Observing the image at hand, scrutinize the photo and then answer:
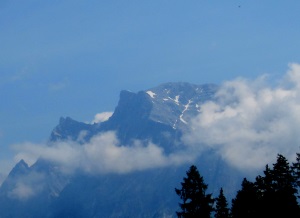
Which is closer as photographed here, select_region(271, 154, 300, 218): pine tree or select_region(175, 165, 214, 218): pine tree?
select_region(271, 154, 300, 218): pine tree

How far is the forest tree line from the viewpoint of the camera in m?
52.7

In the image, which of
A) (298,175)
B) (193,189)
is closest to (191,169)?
(193,189)

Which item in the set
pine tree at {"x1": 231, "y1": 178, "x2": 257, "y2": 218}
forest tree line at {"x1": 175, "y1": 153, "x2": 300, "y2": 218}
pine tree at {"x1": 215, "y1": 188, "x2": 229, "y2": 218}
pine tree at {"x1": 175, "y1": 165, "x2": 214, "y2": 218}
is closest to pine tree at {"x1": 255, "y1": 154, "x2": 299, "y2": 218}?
forest tree line at {"x1": 175, "y1": 153, "x2": 300, "y2": 218}

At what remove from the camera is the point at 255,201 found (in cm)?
5744

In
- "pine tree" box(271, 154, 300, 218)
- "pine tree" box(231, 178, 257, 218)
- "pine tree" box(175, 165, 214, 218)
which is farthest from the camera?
"pine tree" box(231, 178, 257, 218)

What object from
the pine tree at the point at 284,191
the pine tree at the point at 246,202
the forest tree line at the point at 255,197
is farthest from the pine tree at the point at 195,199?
the pine tree at the point at 284,191

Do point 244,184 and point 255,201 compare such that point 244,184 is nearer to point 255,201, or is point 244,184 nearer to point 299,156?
point 255,201

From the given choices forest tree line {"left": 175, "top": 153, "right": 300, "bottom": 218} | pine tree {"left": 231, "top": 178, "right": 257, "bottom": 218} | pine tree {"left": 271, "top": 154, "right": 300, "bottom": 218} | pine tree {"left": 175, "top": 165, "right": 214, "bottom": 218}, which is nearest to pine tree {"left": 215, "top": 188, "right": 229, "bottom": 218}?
forest tree line {"left": 175, "top": 153, "right": 300, "bottom": 218}

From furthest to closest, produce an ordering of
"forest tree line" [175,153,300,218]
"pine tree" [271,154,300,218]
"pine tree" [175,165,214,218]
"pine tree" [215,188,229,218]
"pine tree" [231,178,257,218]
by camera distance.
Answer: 1. "pine tree" [215,188,229,218]
2. "pine tree" [231,178,257,218]
3. "pine tree" [175,165,214,218]
4. "forest tree line" [175,153,300,218]
5. "pine tree" [271,154,300,218]

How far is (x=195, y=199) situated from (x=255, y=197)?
25.3ft

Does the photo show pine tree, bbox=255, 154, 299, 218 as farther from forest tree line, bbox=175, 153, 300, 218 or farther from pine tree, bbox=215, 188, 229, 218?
pine tree, bbox=215, 188, 229, 218

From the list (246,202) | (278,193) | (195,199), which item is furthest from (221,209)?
(278,193)

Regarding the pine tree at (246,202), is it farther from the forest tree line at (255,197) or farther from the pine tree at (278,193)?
the pine tree at (278,193)

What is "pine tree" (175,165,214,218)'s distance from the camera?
53406 mm
